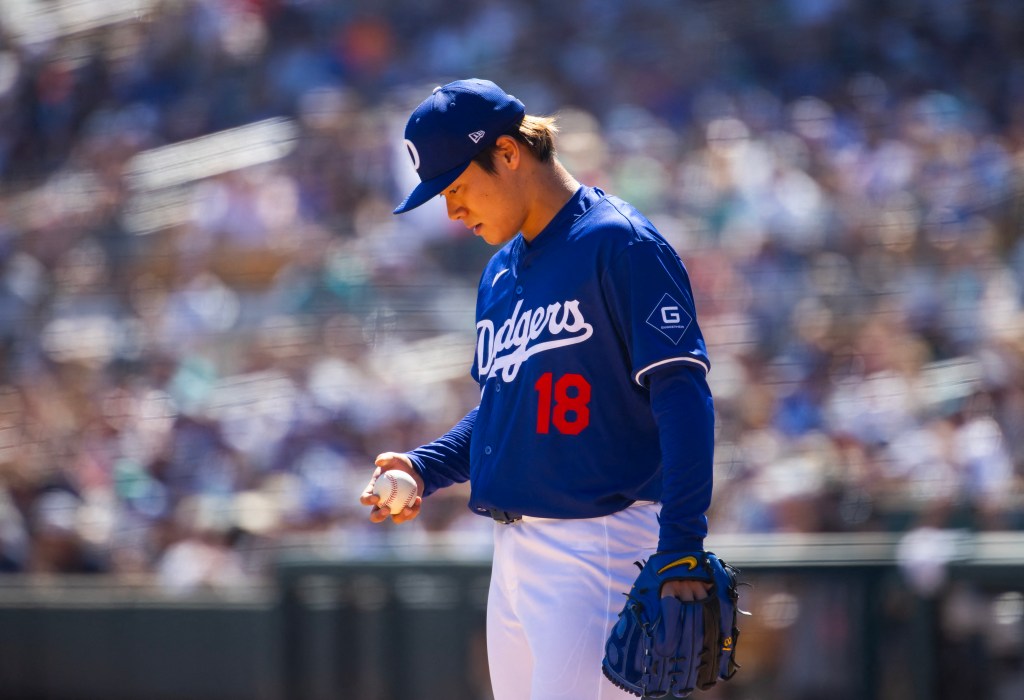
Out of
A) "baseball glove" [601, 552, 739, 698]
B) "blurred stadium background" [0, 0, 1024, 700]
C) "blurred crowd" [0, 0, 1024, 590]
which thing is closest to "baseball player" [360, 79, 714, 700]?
"baseball glove" [601, 552, 739, 698]

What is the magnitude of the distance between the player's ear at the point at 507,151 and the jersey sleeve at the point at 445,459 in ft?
1.99

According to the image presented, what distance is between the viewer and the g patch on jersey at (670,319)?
2.37 m

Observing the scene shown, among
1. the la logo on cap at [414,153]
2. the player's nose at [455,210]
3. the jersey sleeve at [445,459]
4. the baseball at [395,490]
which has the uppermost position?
Answer: the la logo on cap at [414,153]

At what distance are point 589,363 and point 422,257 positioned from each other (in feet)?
20.7

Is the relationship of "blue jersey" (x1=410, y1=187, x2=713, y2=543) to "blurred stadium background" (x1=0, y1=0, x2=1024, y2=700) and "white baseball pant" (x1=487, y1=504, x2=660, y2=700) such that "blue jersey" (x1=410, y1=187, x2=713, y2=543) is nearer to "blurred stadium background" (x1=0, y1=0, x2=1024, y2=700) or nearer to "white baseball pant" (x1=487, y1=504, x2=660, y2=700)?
"white baseball pant" (x1=487, y1=504, x2=660, y2=700)

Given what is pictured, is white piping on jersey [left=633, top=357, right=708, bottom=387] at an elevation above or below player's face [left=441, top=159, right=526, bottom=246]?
below

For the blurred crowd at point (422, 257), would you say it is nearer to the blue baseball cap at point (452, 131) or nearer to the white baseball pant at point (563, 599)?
the white baseball pant at point (563, 599)

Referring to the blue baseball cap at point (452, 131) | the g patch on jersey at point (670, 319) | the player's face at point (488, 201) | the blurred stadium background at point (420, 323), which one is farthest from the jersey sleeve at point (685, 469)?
the blurred stadium background at point (420, 323)

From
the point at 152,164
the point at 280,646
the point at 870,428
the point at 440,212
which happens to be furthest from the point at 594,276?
the point at 152,164

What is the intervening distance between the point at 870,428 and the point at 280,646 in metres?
3.08

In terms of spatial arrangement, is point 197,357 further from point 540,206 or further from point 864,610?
point 540,206

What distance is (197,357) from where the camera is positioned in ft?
28.7

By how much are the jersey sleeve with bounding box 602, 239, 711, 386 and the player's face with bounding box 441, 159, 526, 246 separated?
261 mm

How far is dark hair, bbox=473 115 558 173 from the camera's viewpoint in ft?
8.42
